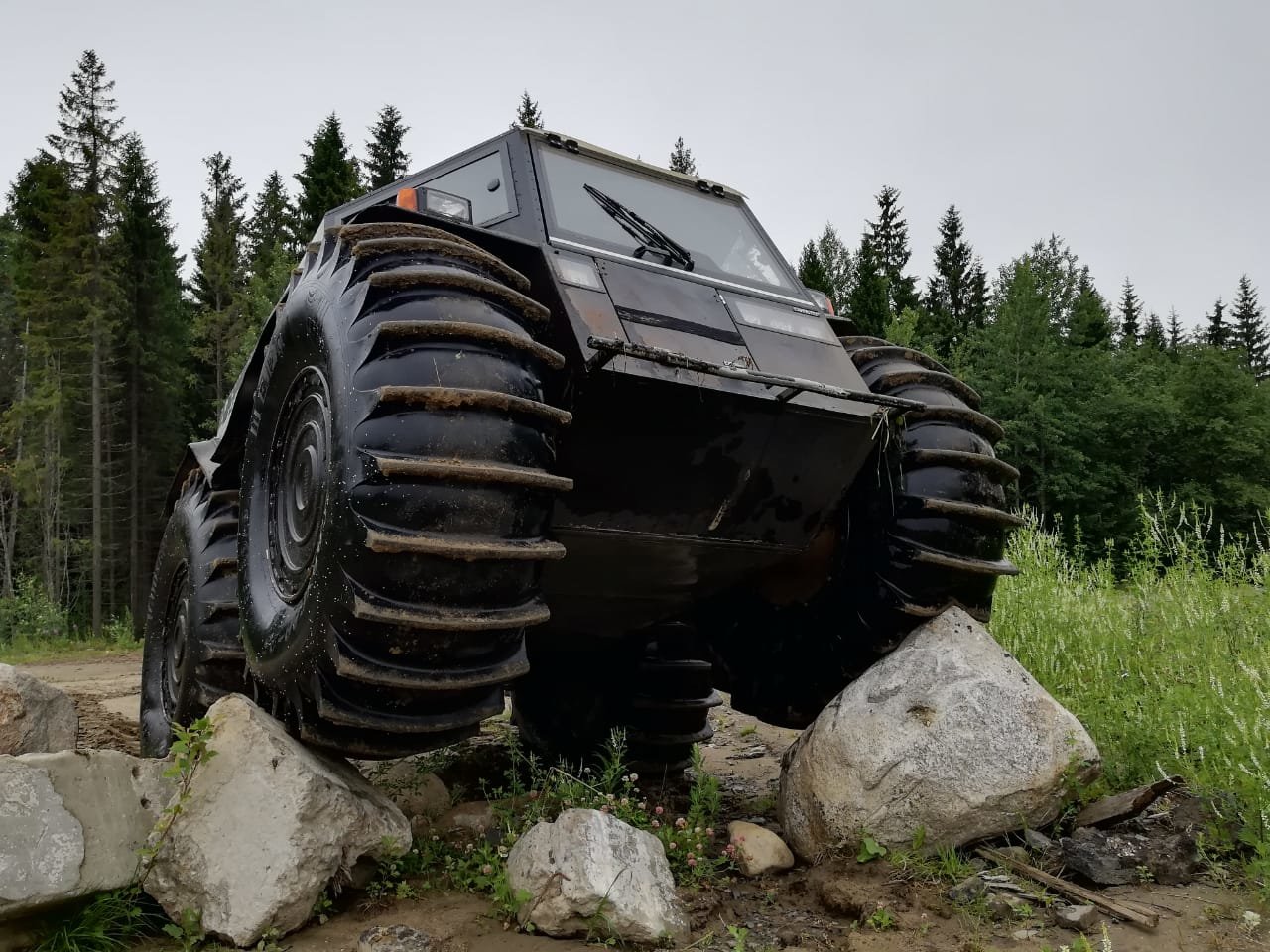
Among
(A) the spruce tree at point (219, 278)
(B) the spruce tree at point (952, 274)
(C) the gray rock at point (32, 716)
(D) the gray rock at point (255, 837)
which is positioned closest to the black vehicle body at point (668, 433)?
(D) the gray rock at point (255, 837)

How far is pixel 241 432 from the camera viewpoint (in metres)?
4.29

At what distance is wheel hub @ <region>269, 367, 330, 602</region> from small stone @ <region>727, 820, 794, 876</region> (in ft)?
5.95

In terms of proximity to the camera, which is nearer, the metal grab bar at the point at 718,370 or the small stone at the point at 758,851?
the metal grab bar at the point at 718,370

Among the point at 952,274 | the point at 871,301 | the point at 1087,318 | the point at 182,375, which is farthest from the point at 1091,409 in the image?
the point at 182,375

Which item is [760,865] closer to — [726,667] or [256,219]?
[726,667]

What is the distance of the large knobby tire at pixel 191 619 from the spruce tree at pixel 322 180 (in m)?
23.7

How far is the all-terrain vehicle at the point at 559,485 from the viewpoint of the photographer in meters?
2.57

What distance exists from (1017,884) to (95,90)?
105 feet

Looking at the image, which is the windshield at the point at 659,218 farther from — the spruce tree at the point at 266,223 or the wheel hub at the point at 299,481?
the spruce tree at the point at 266,223

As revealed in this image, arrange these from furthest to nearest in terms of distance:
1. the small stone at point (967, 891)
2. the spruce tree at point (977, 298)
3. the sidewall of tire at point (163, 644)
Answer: the spruce tree at point (977, 298) < the sidewall of tire at point (163, 644) < the small stone at point (967, 891)

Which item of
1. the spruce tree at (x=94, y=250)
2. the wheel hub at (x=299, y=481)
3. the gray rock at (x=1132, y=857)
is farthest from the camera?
the spruce tree at (x=94, y=250)

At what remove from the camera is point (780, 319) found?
12.4 feet

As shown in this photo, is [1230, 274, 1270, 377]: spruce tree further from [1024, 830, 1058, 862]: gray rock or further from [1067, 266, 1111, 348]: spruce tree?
[1024, 830, 1058, 862]: gray rock

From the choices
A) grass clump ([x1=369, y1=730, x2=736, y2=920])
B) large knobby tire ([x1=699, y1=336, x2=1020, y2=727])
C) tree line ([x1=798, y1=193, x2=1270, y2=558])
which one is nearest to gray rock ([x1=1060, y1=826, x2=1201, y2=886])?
large knobby tire ([x1=699, y1=336, x2=1020, y2=727])
